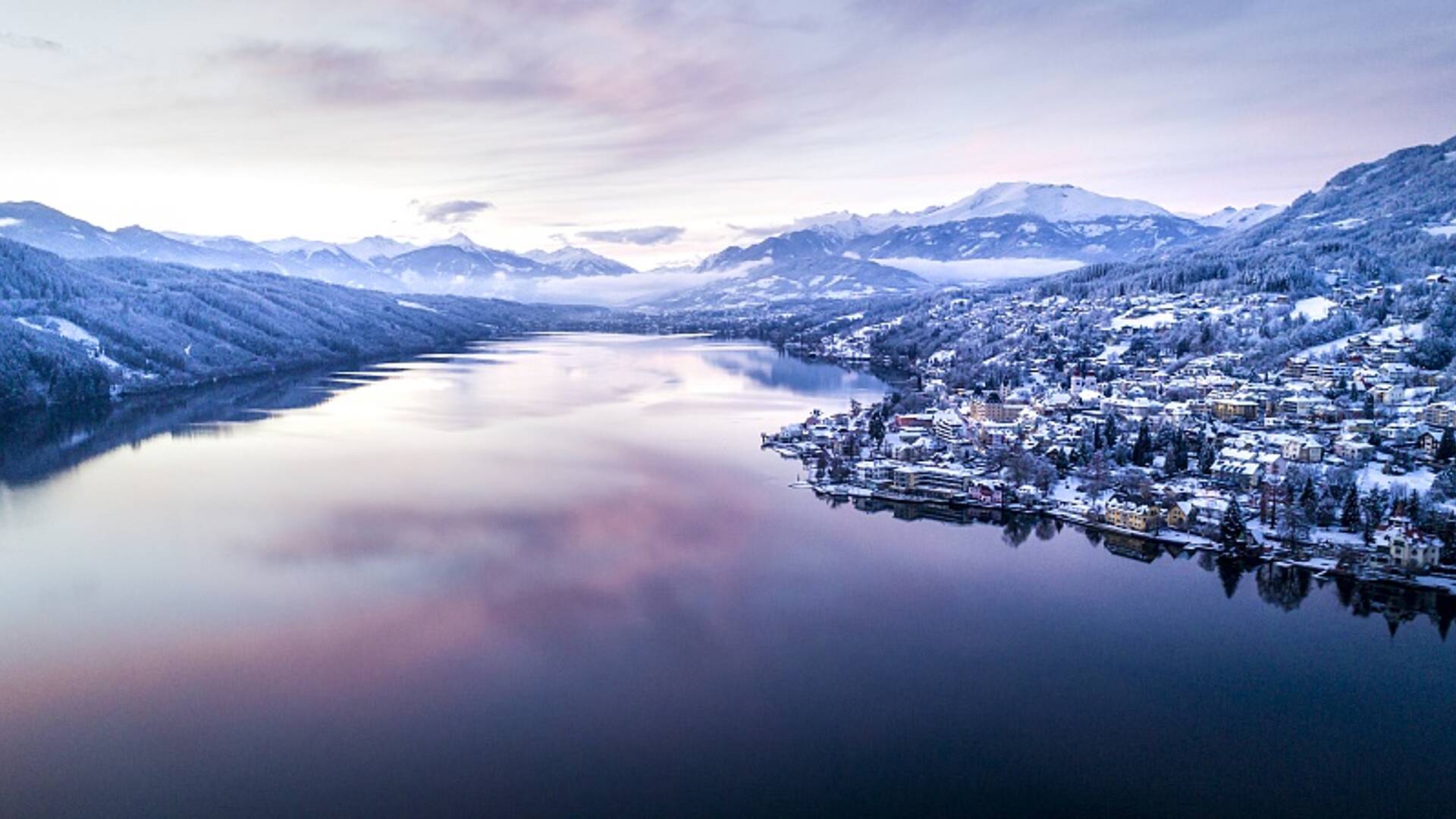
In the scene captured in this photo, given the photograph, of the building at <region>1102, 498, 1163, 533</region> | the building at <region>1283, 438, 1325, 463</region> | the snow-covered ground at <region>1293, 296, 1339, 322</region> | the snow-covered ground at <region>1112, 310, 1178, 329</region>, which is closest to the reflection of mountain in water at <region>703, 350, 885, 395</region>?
the snow-covered ground at <region>1112, 310, 1178, 329</region>

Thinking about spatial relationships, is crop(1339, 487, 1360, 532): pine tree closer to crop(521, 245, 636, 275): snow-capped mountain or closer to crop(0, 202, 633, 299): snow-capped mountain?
crop(0, 202, 633, 299): snow-capped mountain

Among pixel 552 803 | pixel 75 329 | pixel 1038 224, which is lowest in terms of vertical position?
pixel 552 803

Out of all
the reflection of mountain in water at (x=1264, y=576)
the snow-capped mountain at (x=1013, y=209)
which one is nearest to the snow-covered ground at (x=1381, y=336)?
the reflection of mountain in water at (x=1264, y=576)

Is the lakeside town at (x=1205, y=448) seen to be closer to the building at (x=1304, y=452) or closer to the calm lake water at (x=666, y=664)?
the building at (x=1304, y=452)

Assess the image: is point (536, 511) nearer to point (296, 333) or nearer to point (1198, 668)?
point (1198, 668)

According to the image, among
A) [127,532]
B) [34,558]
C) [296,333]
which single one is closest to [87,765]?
[34,558]
